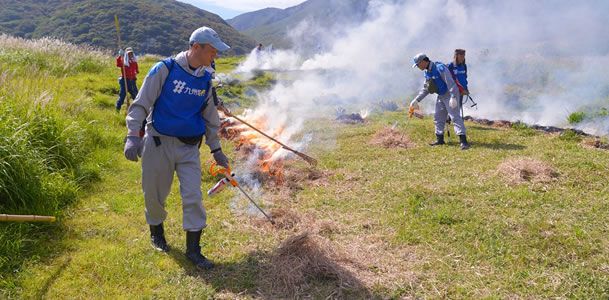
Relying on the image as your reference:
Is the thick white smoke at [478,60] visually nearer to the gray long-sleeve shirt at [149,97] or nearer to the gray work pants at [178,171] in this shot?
the gray work pants at [178,171]

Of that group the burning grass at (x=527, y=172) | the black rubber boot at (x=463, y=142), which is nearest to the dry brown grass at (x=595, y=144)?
the black rubber boot at (x=463, y=142)

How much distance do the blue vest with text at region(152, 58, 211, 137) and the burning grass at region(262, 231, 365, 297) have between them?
166cm

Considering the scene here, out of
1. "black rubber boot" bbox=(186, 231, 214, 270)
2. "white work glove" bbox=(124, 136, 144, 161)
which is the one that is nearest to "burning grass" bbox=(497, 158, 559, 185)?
"black rubber boot" bbox=(186, 231, 214, 270)

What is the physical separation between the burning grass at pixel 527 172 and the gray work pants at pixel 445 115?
2.48 metres

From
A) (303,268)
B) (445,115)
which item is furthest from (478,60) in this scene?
(303,268)

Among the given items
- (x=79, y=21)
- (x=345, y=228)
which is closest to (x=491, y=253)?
(x=345, y=228)

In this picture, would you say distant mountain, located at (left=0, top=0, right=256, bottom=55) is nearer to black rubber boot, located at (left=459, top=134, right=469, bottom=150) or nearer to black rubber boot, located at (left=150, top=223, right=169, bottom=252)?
black rubber boot, located at (left=459, top=134, right=469, bottom=150)

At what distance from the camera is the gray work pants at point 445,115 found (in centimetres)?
1005

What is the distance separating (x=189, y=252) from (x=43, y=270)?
4.87ft

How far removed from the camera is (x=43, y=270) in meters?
4.58

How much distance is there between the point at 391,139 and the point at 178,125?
6.95 meters

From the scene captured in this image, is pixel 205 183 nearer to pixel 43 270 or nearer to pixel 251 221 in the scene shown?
pixel 251 221

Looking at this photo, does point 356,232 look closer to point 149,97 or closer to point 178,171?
point 178,171

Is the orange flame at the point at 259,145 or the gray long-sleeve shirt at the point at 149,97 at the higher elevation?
the gray long-sleeve shirt at the point at 149,97
